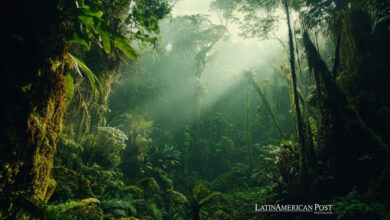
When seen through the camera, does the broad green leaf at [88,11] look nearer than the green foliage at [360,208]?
Yes

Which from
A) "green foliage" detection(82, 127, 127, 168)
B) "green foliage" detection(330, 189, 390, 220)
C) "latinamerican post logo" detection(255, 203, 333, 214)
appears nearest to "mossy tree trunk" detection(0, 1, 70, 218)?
"green foliage" detection(330, 189, 390, 220)

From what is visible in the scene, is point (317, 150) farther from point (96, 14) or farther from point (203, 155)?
point (203, 155)

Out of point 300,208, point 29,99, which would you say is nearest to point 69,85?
point 29,99

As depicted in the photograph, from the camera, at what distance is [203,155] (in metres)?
15.1

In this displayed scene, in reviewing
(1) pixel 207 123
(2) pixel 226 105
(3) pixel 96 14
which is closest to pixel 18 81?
(3) pixel 96 14

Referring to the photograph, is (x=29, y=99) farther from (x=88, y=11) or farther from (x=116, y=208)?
(x=116, y=208)

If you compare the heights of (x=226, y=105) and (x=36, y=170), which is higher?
(x=226, y=105)

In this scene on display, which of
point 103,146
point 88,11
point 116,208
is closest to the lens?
point 88,11

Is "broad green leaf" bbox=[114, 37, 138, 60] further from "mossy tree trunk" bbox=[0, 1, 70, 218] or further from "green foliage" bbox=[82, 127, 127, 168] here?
A: "green foliage" bbox=[82, 127, 127, 168]

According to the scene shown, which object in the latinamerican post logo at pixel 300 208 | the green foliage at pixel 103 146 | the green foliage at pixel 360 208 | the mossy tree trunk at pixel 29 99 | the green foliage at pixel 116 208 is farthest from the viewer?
the green foliage at pixel 103 146

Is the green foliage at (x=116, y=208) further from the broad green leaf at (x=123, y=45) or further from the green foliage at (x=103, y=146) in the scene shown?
the green foliage at (x=103, y=146)

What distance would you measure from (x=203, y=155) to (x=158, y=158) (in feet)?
14.7

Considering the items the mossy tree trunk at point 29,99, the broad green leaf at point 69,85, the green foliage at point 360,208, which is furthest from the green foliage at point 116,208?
the green foliage at point 360,208

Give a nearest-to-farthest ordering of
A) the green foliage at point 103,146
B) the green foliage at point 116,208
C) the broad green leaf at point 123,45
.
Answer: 1. the broad green leaf at point 123,45
2. the green foliage at point 116,208
3. the green foliage at point 103,146
